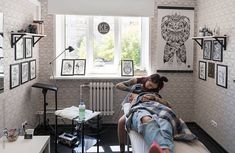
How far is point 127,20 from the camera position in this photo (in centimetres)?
482

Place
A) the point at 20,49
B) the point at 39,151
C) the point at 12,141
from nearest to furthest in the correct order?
the point at 39,151 < the point at 12,141 < the point at 20,49

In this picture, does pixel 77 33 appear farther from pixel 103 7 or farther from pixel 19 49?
pixel 19 49

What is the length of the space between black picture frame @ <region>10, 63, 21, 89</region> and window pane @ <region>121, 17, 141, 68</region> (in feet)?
6.35

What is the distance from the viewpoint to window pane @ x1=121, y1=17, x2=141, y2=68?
15.8ft

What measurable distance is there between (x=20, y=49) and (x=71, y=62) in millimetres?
1228

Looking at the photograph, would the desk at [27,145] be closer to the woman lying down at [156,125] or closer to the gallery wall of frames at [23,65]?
the woman lying down at [156,125]

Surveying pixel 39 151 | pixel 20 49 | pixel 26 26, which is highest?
pixel 26 26

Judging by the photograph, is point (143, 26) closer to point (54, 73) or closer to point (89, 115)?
point (54, 73)

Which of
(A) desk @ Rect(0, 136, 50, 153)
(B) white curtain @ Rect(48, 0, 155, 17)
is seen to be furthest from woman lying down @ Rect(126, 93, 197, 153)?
(B) white curtain @ Rect(48, 0, 155, 17)

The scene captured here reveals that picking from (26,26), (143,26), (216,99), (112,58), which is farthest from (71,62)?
(216,99)

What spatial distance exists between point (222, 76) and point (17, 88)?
105 inches

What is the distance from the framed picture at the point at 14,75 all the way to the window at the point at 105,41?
4.03ft

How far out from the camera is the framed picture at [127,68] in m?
4.72

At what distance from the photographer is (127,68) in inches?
187
